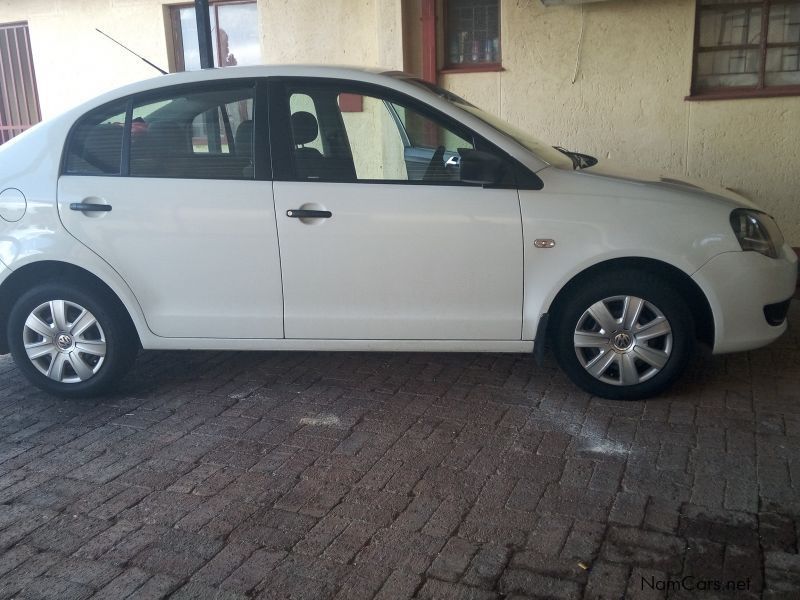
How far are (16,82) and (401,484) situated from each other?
9.41 meters

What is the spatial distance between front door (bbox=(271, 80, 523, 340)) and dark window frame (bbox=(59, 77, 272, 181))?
0.24 feet

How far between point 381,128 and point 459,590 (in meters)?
2.69

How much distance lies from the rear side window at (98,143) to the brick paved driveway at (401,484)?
55.7 inches

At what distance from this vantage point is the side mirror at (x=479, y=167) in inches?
173

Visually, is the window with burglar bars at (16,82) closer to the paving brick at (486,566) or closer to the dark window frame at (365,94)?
the dark window frame at (365,94)

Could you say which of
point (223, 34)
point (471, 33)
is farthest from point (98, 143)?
point (223, 34)

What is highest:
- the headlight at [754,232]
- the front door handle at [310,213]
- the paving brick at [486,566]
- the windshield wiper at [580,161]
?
the windshield wiper at [580,161]

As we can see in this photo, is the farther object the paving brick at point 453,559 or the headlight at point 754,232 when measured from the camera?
the headlight at point 754,232

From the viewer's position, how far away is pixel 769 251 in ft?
14.9

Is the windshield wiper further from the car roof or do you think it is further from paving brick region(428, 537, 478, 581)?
paving brick region(428, 537, 478, 581)

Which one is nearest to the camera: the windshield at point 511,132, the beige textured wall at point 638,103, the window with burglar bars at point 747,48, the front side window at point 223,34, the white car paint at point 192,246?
the white car paint at point 192,246

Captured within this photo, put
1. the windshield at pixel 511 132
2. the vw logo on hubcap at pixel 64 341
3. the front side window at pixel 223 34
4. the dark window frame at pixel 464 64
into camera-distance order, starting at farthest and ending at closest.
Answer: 1. the front side window at pixel 223 34
2. the dark window frame at pixel 464 64
3. the vw logo on hubcap at pixel 64 341
4. the windshield at pixel 511 132

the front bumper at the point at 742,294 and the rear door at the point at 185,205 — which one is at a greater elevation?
the rear door at the point at 185,205

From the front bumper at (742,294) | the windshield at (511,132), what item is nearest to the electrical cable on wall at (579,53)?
the windshield at (511,132)
